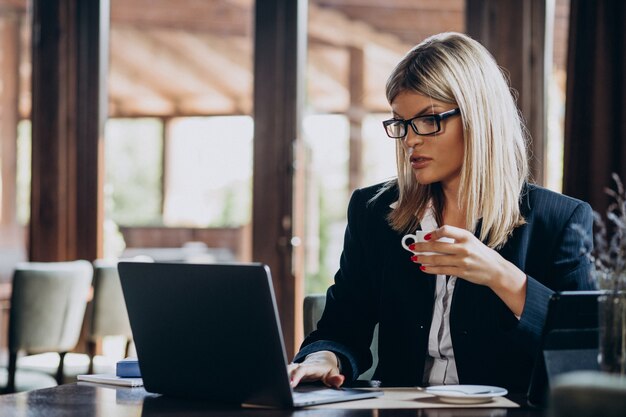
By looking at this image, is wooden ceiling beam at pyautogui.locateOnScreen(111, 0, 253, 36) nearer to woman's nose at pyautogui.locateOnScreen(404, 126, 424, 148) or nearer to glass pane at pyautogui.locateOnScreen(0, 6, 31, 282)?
glass pane at pyautogui.locateOnScreen(0, 6, 31, 282)

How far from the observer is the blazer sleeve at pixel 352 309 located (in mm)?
1873

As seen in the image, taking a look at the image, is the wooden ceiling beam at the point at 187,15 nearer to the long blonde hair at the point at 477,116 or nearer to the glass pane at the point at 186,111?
the glass pane at the point at 186,111

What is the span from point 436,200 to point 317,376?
0.60m

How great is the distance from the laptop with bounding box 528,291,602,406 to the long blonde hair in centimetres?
50

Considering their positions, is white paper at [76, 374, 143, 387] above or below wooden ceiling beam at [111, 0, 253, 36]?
below

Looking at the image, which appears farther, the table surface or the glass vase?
the table surface

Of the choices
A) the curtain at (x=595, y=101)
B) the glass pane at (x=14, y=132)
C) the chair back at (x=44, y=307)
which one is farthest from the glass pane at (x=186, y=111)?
the curtain at (x=595, y=101)

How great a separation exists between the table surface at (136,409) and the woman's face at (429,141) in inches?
23.2

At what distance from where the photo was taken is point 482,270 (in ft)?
5.33

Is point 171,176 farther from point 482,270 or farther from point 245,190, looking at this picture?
point 482,270

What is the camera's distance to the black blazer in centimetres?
188

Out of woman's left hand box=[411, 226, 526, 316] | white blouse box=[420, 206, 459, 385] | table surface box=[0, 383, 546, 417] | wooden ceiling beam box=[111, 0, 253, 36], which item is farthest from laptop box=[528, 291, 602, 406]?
wooden ceiling beam box=[111, 0, 253, 36]

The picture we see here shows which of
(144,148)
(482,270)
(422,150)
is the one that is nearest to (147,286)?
(482,270)

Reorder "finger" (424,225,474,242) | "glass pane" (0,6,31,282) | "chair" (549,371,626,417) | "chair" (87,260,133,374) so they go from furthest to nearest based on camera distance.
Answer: "glass pane" (0,6,31,282) → "chair" (87,260,133,374) → "finger" (424,225,474,242) → "chair" (549,371,626,417)
